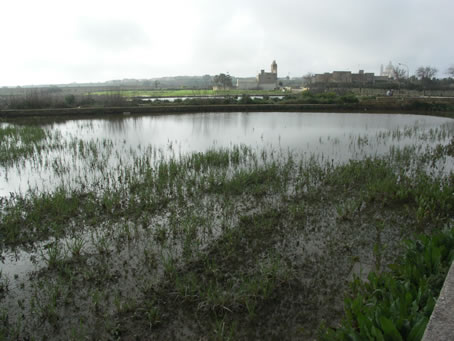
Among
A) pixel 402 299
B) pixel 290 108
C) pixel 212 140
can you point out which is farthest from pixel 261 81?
pixel 402 299

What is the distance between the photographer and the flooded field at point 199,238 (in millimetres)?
2777

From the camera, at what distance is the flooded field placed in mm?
2777

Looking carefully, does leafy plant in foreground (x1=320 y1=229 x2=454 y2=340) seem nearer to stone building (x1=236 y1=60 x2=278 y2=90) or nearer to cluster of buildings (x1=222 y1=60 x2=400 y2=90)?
cluster of buildings (x1=222 y1=60 x2=400 y2=90)

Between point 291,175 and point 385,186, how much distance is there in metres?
1.98

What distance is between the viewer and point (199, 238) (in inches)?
164

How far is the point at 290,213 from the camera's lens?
490 centimetres

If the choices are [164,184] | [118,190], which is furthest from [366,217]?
[118,190]

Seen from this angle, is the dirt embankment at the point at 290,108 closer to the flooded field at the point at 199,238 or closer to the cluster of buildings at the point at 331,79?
the flooded field at the point at 199,238

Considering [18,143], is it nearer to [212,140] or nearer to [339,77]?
[212,140]

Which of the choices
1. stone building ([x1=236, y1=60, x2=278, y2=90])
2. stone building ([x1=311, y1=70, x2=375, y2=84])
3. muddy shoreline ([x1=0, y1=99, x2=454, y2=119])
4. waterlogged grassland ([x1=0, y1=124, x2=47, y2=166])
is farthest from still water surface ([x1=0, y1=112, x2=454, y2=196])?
stone building ([x1=236, y1=60, x2=278, y2=90])

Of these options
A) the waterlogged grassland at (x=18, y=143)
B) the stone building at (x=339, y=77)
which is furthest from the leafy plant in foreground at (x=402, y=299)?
the stone building at (x=339, y=77)

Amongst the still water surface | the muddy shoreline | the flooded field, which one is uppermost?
the muddy shoreline

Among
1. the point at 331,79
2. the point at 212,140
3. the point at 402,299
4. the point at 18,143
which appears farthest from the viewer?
the point at 331,79

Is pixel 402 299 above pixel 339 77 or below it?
below
